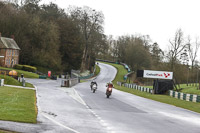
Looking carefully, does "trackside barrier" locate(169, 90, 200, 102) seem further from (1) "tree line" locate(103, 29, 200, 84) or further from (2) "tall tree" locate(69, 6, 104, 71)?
(2) "tall tree" locate(69, 6, 104, 71)

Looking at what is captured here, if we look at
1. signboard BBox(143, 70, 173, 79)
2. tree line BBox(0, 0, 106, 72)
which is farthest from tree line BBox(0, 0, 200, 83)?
signboard BBox(143, 70, 173, 79)

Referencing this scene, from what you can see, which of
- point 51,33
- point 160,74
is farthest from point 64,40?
point 160,74

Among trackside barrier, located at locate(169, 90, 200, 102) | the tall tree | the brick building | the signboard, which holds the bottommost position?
trackside barrier, located at locate(169, 90, 200, 102)

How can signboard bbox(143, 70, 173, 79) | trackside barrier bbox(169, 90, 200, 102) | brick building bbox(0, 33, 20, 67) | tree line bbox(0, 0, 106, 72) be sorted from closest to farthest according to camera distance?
trackside barrier bbox(169, 90, 200, 102) < signboard bbox(143, 70, 173, 79) < brick building bbox(0, 33, 20, 67) < tree line bbox(0, 0, 106, 72)

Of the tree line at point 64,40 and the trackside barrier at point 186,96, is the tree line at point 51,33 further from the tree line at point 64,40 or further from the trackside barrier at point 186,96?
the trackside barrier at point 186,96

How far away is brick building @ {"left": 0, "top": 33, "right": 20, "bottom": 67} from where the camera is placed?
69.5 metres

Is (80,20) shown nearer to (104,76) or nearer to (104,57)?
(104,76)

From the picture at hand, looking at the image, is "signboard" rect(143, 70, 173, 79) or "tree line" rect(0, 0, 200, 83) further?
"tree line" rect(0, 0, 200, 83)

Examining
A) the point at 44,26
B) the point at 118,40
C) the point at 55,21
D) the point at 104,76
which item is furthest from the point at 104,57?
the point at 44,26

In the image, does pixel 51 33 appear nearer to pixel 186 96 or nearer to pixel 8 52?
pixel 8 52

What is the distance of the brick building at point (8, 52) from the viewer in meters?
69.5

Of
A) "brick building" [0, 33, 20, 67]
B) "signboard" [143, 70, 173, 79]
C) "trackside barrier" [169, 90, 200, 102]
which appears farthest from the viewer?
"brick building" [0, 33, 20, 67]

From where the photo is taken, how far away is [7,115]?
11953 mm

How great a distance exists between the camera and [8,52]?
71.1 meters
